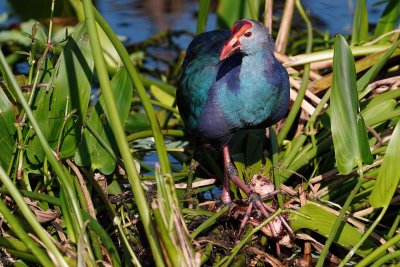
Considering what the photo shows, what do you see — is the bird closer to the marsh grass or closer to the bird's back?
the bird's back

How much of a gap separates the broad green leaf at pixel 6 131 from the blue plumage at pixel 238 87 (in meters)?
0.53

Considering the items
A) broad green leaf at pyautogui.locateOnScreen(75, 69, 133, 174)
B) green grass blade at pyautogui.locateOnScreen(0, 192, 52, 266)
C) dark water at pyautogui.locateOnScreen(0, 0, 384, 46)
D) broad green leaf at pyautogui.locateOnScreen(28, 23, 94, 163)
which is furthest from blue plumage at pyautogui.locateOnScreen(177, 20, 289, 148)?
dark water at pyautogui.locateOnScreen(0, 0, 384, 46)

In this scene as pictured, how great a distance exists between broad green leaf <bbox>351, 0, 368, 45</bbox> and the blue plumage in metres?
0.74

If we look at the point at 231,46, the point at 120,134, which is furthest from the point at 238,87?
the point at 120,134

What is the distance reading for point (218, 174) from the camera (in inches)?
96.0

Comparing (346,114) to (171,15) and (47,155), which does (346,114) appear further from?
(171,15)

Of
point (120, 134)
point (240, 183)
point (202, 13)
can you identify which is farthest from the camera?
point (202, 13)

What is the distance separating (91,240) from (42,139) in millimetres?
370

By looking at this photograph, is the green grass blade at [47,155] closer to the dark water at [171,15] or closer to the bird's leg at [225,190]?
the bird's leg at [225,190]

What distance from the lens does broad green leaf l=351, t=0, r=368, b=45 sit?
110 inches

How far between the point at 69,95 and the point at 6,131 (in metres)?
0.19

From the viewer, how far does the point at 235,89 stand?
6.94 feet

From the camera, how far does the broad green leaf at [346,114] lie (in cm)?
Answer: 180

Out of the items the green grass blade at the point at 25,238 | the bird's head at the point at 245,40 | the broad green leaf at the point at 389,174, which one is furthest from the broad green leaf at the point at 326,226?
the green grass blade at the point at 25,238
